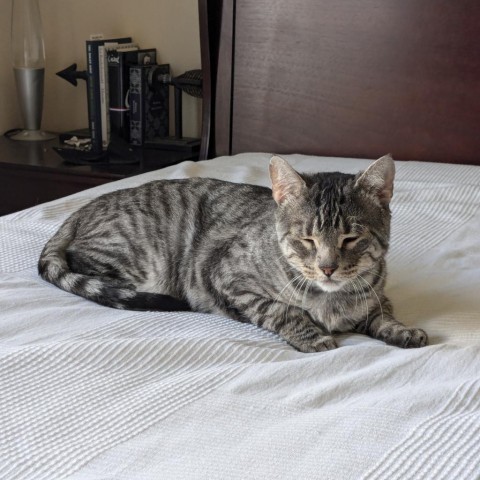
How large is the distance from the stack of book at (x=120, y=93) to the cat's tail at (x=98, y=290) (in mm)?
1166

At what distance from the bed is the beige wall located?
31 cm

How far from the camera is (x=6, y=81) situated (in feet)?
9.84

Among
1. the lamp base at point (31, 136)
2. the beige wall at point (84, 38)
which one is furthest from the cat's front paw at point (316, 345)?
the lamp base at point (31, 136)

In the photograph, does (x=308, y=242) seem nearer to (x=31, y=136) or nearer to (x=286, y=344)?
(x=286, y=344)

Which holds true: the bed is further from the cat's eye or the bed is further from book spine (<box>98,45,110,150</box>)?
book spine (<box>98,45,110,150</box>)

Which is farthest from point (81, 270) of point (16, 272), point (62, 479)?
point (62, 479)

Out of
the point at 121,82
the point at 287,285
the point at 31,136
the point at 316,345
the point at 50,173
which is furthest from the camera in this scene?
the point at 31,136

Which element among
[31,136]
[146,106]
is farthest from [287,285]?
[31,136]

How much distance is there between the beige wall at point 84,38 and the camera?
2.84m

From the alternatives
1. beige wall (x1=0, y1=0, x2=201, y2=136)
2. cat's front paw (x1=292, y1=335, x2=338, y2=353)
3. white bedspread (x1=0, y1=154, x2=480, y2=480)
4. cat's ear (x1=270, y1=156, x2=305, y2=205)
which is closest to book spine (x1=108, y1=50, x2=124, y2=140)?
beige wall (x1=0, y1=0, x2=201, y2=136)

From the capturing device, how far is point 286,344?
134 cm

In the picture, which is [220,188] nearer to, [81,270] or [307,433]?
[81,270]

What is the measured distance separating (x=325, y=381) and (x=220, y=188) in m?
0.72

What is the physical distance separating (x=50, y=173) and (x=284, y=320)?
4.63 ft
